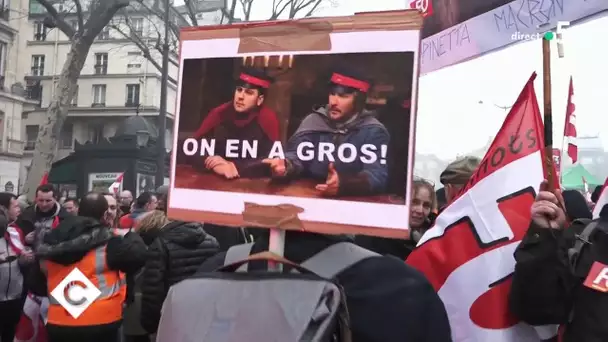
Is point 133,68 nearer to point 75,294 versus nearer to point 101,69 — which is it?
point 101,69

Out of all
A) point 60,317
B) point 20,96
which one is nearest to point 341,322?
point 60,317

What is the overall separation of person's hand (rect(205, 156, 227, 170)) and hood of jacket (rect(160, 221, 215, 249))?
2551 mm

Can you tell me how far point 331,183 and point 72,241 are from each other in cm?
308

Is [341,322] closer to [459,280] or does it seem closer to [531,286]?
[531,286]

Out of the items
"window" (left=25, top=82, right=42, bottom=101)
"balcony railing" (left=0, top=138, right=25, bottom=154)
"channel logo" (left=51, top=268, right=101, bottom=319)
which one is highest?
"window" (left=25, top=82, right=42, bottom=101)

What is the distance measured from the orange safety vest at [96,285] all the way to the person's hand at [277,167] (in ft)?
9.73

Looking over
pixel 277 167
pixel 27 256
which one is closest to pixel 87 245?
pixel 27 256

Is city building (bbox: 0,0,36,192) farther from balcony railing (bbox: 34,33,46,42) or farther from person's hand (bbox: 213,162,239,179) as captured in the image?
person's hand (bbox: 213,162,239,179)

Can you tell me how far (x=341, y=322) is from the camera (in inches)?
62.8

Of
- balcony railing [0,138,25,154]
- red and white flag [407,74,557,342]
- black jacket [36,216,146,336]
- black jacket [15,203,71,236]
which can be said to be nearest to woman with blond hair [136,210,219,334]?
black jacket [36,216,146,336]

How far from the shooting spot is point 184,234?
441 cm

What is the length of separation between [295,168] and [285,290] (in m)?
0.40

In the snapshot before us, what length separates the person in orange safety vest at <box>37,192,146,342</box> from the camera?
4.34 m

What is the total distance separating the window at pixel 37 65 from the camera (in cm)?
5047
